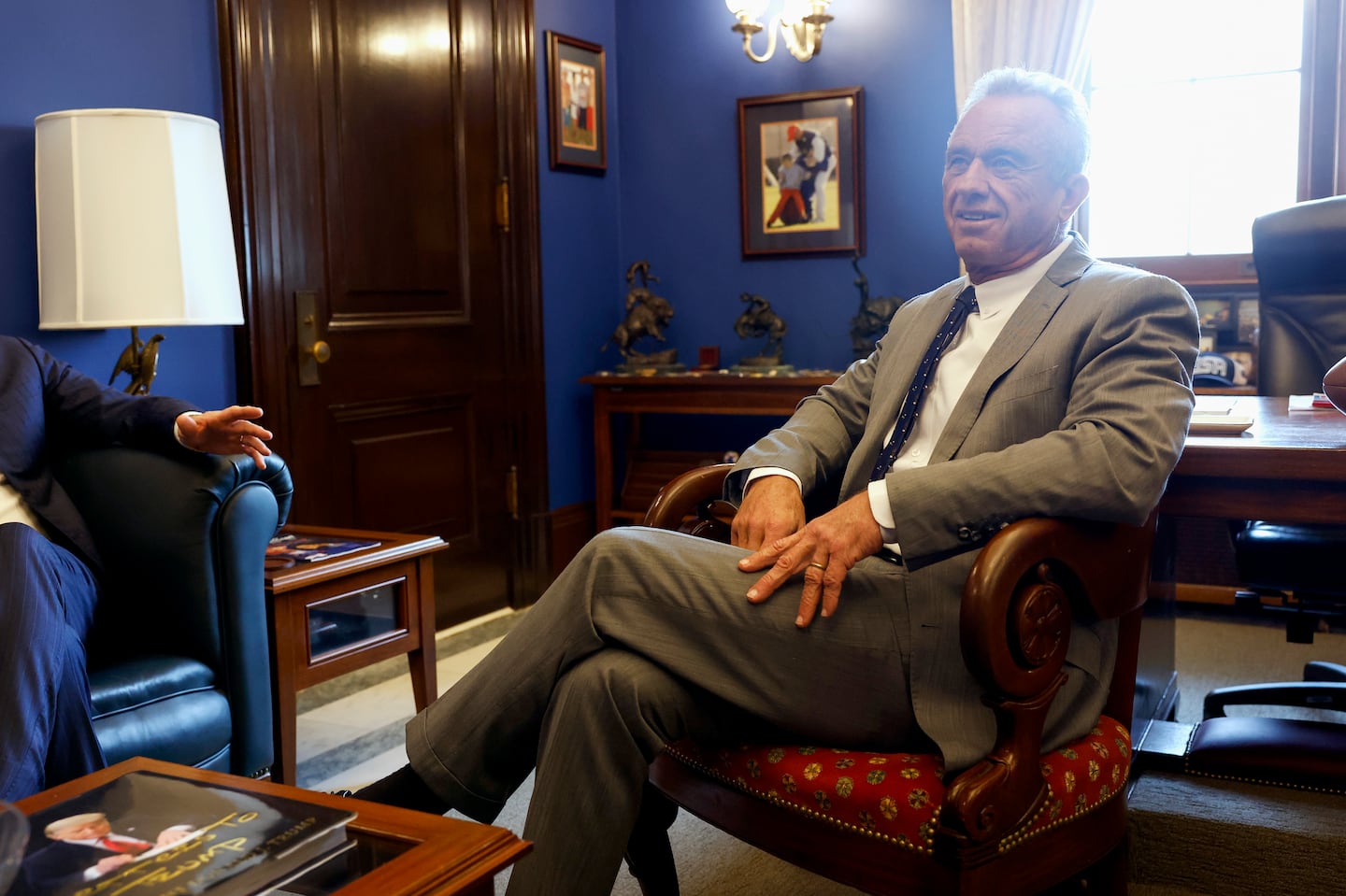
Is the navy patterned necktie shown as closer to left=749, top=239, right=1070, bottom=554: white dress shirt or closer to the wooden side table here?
left=749, top=239, right=1070, bottom=554: white dress shirt

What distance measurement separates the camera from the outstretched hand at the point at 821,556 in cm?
143

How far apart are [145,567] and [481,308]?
203 cm

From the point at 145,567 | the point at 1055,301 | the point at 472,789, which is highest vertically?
the point at 1055,301

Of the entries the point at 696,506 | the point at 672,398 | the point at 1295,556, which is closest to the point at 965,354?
the point at 696,506

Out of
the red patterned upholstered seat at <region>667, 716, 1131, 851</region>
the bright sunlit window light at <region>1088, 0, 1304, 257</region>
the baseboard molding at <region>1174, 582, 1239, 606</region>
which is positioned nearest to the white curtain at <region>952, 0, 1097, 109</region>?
the bright sunlit window light at <region>1088, 0, 1304, 257</region>

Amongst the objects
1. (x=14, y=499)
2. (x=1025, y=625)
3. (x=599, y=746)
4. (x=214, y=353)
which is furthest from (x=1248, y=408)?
(x=214, y=353)

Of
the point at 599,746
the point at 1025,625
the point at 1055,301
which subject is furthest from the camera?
the point at 1055,301

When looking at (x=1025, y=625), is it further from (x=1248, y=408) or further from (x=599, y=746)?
(x=1248, y=408)

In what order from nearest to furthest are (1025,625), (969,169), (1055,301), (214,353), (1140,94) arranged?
(1025,625), (1055,301), (969,169), (214,353), (1140,94)

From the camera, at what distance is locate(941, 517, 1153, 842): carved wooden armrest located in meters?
1.25

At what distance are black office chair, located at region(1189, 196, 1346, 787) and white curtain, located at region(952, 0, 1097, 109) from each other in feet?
4.26

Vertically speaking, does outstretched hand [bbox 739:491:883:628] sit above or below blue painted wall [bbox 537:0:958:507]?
below

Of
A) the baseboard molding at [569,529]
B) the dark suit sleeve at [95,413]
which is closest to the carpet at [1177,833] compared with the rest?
the dark suit sleeve at [95,413]

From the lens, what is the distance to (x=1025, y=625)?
1.30 metres
